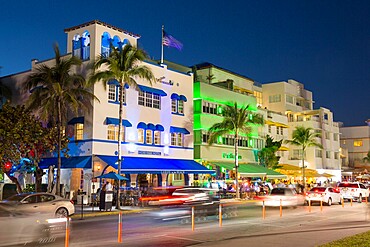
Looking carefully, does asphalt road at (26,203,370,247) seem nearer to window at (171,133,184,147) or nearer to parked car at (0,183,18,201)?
parked car at (0,183,18,201)

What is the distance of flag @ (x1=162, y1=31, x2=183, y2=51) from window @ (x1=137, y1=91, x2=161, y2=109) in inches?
199

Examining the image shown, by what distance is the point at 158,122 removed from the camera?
41719 millimetres

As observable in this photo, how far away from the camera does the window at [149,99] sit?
40312 mm

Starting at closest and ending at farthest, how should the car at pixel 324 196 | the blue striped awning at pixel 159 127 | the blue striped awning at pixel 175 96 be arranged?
the car at pixel 324 196 < the blue striped awning at pixel 159 127 < the blue striped awning at pixel 175 96

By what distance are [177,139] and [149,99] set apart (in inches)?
208

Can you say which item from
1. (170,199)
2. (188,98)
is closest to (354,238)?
(170,199)

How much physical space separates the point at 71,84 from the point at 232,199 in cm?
1721

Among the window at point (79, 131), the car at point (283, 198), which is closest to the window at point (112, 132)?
the window at point (79, 131)

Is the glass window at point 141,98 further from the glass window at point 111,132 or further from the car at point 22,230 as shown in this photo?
the car at point 22,230

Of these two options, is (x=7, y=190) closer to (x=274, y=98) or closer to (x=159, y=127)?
(x=159, y=127)

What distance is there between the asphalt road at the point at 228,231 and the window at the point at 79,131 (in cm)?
1351

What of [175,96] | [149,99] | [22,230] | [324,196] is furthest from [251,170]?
[22,230]

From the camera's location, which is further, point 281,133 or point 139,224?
point 281,133

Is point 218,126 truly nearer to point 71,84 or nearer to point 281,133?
point 71,84
